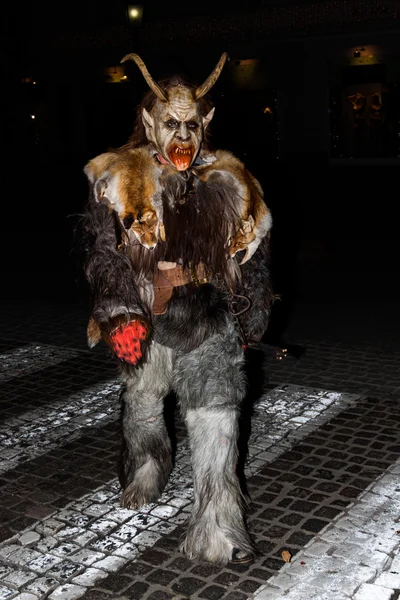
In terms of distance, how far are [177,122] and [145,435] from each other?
5.77 feet

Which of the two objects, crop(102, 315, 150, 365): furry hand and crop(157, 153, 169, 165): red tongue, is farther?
crop(157, 153, 169, 165): red tongue

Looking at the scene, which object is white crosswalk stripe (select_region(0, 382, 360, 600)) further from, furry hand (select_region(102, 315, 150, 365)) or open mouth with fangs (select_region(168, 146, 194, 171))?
open mouth with fangs (select_region(168, 146, 194, 171))

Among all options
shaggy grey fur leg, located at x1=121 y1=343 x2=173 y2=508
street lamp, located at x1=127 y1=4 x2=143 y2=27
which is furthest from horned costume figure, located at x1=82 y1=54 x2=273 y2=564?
street lamp, located at x1=127 y1=4 x2=143 y2=27

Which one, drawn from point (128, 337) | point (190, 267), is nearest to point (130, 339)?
point (128, 337)

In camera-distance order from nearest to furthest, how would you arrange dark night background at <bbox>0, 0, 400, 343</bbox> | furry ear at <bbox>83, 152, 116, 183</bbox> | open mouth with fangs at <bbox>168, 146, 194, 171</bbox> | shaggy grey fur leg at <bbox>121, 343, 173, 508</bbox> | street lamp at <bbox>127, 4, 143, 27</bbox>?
open mouth with fangs at <bbox>168, 146, 194, 171</bbox> → furry ear at <bbox>83, 152, 116, 183</bbox> → shaggy grey fur leg at <bbox>121, 343, 173, 508</bbox> → dark night background at <bbox>0, 0, 400, 343</bbox> → street lamp at <bbox>127, 4, 143, 27</bbox>

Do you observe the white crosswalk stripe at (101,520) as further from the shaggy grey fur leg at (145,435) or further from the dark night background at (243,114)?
the dark night background at (243,114)

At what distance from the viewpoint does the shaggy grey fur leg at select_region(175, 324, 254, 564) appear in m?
3.76

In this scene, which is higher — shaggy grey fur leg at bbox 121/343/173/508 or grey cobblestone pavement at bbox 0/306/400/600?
shaggy grey fur leg at bbox 121/343/173/508

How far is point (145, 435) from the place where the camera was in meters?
4.37

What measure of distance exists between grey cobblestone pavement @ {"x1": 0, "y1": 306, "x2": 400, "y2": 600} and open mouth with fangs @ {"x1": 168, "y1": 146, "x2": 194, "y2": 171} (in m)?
1.43

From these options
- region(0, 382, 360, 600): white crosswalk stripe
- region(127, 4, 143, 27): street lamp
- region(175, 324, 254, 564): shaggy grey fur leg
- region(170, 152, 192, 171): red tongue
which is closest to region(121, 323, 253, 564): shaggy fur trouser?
region(175, 324, 254, 564): shaggy grey fur leg

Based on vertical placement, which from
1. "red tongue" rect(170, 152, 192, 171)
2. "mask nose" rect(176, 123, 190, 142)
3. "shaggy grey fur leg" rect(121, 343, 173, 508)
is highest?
"mask nose" rect(176, 123, 190, 142)

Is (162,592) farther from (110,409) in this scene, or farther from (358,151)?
(358,151)

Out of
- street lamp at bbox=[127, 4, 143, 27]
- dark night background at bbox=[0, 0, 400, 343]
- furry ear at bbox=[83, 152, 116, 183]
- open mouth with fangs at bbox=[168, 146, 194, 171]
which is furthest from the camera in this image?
street lamp at bbox=[127, 4, 143, 27]
